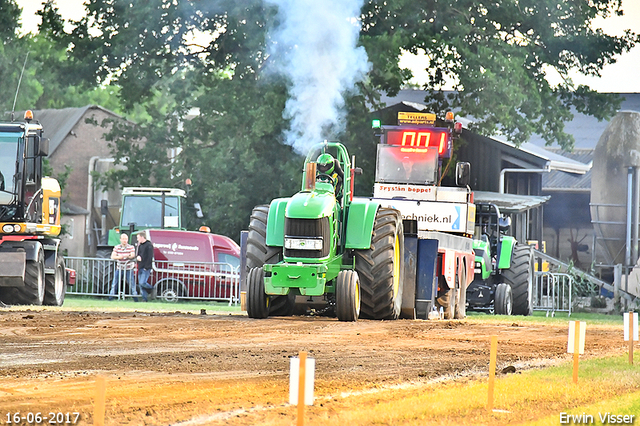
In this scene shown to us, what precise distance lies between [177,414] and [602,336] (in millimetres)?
10419

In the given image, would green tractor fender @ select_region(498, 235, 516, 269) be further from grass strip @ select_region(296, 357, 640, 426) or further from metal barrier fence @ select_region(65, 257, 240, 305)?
grass strip @ select_region(296, 357, 640, 426)

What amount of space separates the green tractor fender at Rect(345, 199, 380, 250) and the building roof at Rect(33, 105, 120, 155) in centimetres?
3782

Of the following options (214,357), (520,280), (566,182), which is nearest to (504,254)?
(520,280)

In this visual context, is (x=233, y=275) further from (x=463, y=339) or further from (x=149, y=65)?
(x=463, y=339)

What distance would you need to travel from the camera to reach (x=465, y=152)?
3819cm

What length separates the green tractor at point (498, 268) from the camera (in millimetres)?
23844

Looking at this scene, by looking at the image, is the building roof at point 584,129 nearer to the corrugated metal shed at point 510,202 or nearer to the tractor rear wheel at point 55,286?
the corrugated metal shed at point 510,202

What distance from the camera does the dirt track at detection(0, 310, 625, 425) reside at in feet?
25.7

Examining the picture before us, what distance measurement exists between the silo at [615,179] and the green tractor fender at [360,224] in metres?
15.4

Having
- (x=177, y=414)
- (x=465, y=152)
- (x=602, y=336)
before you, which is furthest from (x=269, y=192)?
(x=177, y=414)

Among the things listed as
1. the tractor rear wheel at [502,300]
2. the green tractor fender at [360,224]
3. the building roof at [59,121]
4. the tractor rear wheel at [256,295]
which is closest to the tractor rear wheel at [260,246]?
the tractor rear wheel at [256,295]

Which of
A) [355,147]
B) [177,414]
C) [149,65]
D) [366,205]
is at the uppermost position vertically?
[149,65]

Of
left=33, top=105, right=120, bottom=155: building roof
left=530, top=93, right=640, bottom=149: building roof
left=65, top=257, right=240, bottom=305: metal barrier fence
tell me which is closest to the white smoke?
left=65, top=257, right=240, bottom=305: metal barrier fence

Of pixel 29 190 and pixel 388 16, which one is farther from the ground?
pixel 388 16
